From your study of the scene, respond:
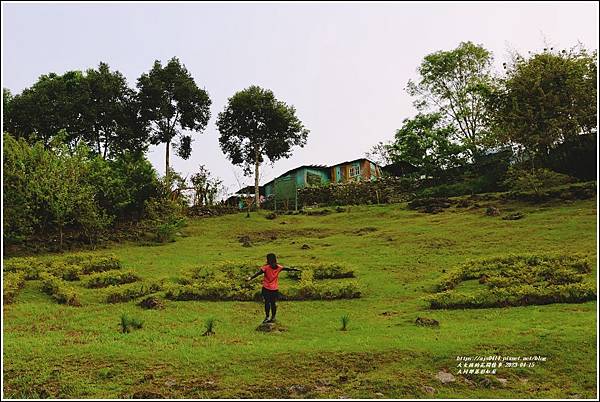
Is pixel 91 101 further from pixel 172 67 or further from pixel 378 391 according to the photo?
pixel 378 391

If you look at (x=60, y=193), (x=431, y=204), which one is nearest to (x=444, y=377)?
(x=60, y=193)

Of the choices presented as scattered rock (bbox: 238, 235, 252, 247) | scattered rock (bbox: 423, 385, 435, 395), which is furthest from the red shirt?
scattered rock (bbox: 238, 235, 252, 247)

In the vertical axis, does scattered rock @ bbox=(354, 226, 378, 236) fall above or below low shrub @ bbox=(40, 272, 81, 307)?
above

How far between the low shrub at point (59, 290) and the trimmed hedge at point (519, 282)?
10.0 m

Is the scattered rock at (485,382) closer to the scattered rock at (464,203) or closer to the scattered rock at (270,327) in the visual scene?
the scattered rock at (270,327)

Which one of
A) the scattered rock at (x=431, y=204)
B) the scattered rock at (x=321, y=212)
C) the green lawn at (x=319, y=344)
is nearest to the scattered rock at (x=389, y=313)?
the green lawn at (x=319, y=344)

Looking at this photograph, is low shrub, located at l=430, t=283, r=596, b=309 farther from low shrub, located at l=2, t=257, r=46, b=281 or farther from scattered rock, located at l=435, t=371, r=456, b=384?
low shrub, located at l=2, t=257, r=46, b=281

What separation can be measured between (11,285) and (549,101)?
27.4 m

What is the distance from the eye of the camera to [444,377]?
946cm

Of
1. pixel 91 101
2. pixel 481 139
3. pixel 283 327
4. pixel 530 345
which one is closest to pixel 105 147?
pixel 91 101

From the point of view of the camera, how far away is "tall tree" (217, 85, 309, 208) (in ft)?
135

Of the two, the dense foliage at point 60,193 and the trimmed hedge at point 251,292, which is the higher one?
the dense foliage at point 60,193

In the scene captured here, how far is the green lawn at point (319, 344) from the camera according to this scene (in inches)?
364

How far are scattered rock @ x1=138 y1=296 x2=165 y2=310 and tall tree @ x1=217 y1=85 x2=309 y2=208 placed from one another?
24937 mm
